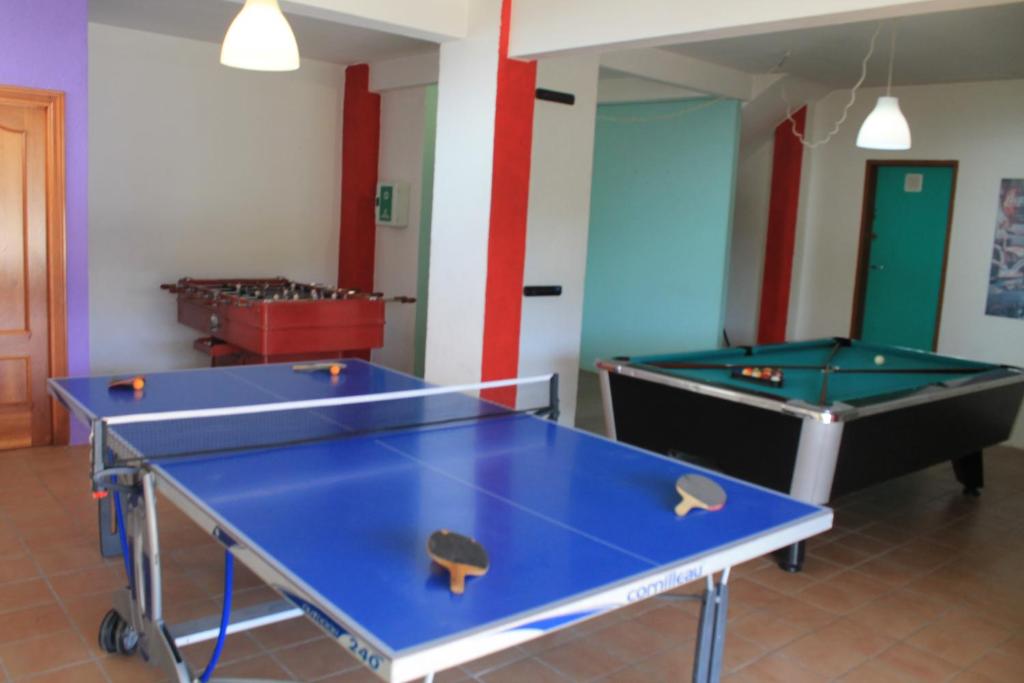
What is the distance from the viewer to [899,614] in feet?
11.5

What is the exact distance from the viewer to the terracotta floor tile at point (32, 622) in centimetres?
293

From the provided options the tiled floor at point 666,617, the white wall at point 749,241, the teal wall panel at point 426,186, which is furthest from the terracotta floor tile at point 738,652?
the white wall at point 749,241

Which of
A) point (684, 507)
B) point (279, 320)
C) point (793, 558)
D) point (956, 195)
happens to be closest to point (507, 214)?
point (279, 320)

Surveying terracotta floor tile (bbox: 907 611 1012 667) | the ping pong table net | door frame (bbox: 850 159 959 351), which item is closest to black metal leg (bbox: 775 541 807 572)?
terracotta floor tile (bbox: 907 611 1012 667)

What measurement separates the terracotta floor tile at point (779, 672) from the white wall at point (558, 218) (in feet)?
8.33

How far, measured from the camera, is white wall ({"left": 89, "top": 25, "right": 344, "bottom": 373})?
6195mm

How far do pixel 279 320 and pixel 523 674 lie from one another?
283 centimetres

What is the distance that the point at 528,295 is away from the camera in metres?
5.25

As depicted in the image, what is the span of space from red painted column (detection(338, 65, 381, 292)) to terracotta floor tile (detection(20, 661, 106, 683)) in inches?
189

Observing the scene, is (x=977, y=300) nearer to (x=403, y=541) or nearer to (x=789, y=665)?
(x=789, y=665)

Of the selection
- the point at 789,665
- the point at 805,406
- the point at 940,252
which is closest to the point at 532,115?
the point at 805,406

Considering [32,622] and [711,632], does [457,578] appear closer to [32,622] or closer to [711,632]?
[711,632]

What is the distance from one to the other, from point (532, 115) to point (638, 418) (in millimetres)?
1778

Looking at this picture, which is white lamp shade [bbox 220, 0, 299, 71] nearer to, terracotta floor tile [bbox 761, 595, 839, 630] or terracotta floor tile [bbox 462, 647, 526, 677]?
terracotta floor tile [bbox 462, 647, 526, 677]
